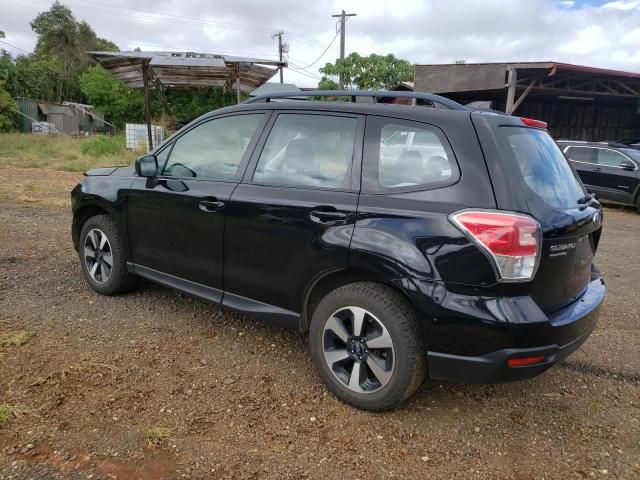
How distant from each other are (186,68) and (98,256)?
10.6m

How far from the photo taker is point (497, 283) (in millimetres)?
2367

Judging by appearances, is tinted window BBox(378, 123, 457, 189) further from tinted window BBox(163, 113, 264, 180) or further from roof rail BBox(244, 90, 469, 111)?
tinted window BBox(163, 113, 264, 180)

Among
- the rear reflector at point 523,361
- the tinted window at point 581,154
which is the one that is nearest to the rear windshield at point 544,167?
the rear reflector at point 523,361

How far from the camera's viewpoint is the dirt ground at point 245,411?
2.38 meters

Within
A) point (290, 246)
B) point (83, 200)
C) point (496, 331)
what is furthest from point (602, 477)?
point (83, 200)

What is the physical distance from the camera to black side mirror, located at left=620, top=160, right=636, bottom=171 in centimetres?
1110

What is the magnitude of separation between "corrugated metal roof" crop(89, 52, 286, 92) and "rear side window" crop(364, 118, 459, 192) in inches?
386

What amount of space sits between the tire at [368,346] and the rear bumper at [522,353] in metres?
0.14

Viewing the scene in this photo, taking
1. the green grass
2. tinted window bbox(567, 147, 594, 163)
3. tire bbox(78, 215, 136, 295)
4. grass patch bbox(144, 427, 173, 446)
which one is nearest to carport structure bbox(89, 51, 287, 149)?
the green grass

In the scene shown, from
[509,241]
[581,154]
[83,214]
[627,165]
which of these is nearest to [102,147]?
[83,214]

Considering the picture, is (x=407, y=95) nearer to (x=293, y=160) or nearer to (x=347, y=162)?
(x=347, y=162)

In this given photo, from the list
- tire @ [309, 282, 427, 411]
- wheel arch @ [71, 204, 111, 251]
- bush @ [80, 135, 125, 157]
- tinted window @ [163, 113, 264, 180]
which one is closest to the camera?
tire @ [309, 282, 427, 411]

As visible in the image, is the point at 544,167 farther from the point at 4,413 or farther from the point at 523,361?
Answer: the point at 4,413

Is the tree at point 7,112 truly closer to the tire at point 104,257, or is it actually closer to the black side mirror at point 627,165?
the tire at point 104,257
